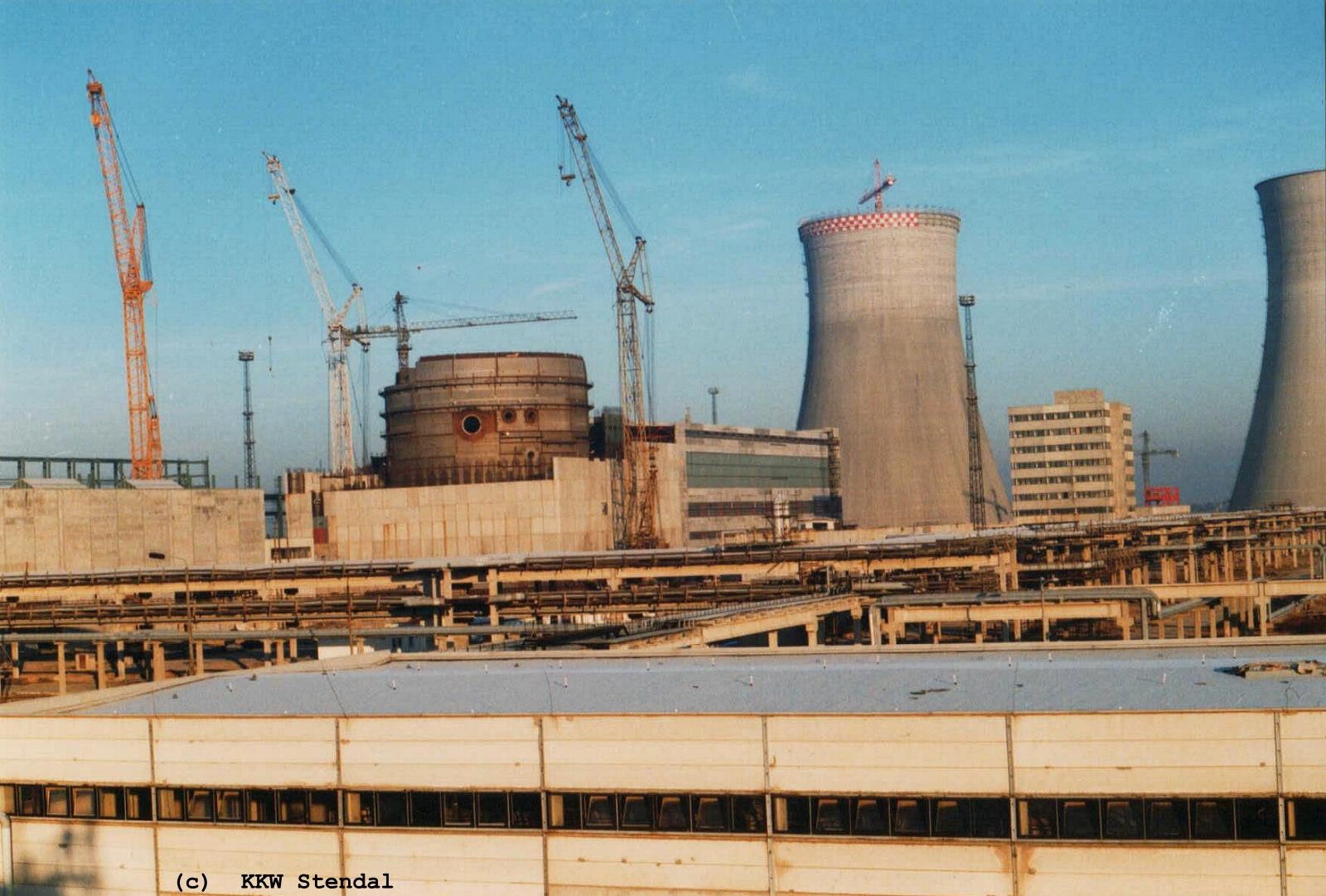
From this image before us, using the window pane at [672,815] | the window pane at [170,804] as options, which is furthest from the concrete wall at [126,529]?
the window pane at [672,815]

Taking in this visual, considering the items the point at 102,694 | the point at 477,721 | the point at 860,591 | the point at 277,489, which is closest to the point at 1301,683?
the point at 477,721

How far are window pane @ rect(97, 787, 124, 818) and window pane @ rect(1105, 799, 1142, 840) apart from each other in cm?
1318

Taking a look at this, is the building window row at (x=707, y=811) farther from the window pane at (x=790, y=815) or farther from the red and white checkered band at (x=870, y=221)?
the red and white checkered band at (x=870, y=221)

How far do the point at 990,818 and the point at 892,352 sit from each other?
97951 millimetres

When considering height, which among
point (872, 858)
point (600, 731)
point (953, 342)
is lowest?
point (872, 858)

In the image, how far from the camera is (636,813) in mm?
19359

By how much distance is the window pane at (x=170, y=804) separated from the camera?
21.2 m

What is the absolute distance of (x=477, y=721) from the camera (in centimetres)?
1972

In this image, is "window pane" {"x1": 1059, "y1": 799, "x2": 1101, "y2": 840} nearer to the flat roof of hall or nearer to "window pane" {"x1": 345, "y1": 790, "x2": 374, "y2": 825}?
the flat roof of hall

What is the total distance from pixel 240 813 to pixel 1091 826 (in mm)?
11170

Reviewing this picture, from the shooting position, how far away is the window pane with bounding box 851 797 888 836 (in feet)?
60.8

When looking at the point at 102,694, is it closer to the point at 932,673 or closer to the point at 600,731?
the point at 600,731

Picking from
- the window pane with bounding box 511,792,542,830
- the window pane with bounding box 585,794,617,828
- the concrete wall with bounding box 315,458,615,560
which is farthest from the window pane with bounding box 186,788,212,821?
the concrete wall with bounding box 315,458,615,560

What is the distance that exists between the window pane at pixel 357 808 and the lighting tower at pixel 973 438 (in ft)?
321
